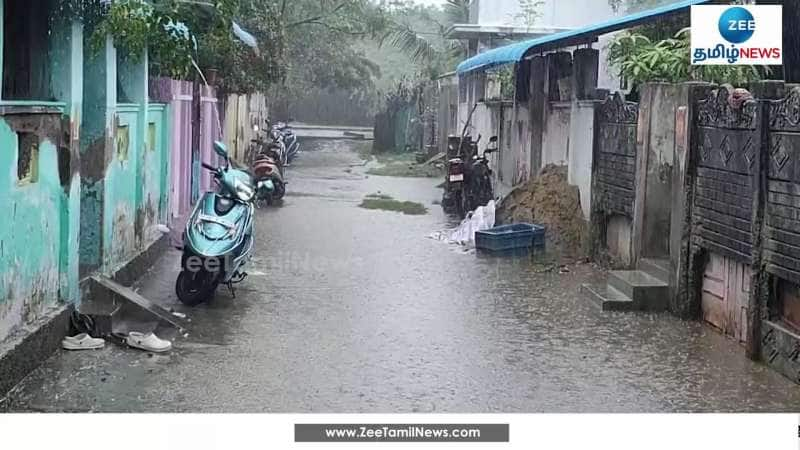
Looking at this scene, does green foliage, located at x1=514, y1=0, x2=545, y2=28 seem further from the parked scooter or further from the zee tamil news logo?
the zee tamil news logo

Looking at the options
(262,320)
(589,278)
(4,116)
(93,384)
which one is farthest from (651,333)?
(4,116)

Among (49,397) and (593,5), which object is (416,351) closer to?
(49,397)

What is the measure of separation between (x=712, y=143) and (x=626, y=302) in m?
0.76

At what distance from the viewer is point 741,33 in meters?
3.53

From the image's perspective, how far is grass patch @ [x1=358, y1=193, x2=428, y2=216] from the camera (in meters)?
6.78

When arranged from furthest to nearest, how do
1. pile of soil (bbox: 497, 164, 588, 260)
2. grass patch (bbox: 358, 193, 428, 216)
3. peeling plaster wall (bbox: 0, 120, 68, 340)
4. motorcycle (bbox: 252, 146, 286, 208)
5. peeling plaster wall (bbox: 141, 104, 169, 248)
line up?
grass patch (bbox: 358, 193, 428, 216) < motorcycle (bbox: 252, 146, 286, 208) < pile of soil (bbox: 497, 164, 588, 260) < peeling plaster wall (bbox: 141, 104, 169, 248) < peeling plaster wall (bbox: 0, 120, 68, 340)

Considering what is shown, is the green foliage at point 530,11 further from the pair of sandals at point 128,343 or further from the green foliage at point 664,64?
the pair of sandals at point 128,343

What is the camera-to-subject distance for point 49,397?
10.7 feet

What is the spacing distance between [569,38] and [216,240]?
2068 millimetres

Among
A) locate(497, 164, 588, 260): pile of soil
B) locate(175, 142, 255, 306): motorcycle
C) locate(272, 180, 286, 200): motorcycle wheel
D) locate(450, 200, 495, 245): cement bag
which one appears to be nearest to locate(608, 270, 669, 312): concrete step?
locate(497, 164, 588, 260): pile of soil

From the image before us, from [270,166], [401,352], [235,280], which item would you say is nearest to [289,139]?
[270,166]

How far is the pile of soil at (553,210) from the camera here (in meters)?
6.13

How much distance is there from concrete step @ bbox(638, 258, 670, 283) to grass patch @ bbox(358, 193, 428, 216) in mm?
2125

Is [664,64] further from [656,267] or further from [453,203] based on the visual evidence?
[453,203]
